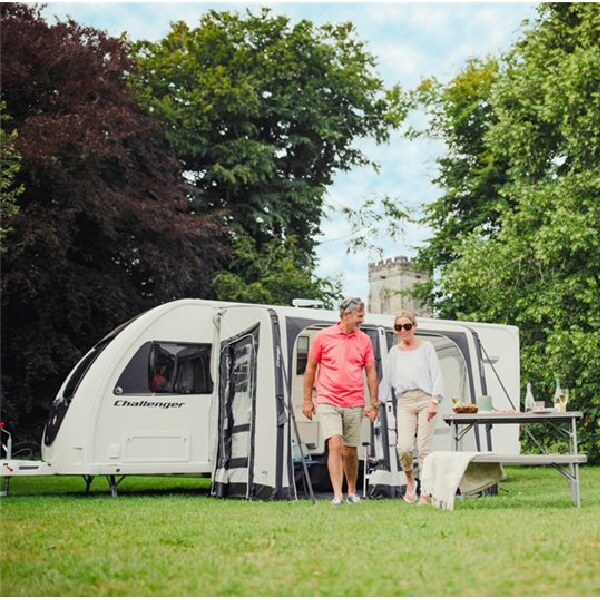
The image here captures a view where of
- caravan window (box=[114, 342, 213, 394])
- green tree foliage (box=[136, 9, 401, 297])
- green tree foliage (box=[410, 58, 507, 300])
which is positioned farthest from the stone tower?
caravan window (box=[114, 342, 213, 394])

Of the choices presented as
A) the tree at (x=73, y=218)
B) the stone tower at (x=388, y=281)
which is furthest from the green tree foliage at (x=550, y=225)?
the stone tower at (x=388, y=281)

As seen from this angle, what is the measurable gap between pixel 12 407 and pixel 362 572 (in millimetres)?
13165

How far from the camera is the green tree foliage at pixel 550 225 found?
1745 centimetres

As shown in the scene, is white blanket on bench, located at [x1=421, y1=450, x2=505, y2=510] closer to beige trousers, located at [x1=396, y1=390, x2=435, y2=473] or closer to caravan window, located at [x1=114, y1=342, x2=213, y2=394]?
beige trousers, located at [x1=396, y1=390, x2=435, y2=473]

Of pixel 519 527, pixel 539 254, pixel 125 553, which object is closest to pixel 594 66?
pixel 539 254

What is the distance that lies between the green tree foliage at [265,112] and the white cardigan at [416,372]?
1352 centimetres

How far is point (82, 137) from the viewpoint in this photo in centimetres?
1683

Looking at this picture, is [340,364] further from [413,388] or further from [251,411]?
[251,411]

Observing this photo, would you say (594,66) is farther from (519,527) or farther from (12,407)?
(519,527)

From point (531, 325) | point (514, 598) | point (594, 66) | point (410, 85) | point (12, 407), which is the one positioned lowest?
point (514, 598)

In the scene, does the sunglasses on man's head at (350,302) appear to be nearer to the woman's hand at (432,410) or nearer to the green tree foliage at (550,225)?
the woman's hand at (432,410)

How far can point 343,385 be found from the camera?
847cm

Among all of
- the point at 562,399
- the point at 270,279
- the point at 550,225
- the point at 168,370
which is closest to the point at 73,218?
the point at 270,279

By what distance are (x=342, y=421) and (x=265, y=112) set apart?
16.7 meters
